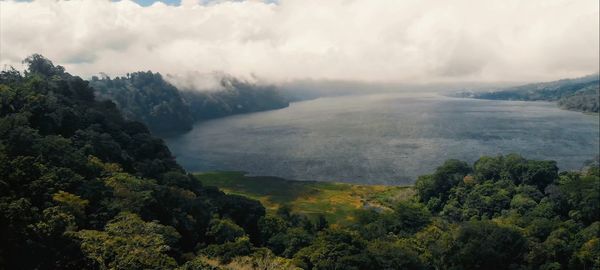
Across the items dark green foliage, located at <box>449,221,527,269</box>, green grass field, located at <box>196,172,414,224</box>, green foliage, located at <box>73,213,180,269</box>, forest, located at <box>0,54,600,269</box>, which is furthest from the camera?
green grass field, located at <box>196,172,414,224</box>

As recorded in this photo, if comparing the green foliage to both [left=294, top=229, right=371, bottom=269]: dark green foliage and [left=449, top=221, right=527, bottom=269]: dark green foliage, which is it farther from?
[left=449, top=221, right=527, bottom=269]: dark green foliage

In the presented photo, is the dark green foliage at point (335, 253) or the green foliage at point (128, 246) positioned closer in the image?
the green foliage at point (128, 246)

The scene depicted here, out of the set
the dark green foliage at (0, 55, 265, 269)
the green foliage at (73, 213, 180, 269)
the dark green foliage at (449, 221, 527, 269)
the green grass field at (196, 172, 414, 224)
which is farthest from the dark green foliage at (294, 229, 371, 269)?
the green grass field at (196, 172, 414, 224)

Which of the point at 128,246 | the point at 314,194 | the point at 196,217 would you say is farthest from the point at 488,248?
the point at 314,194

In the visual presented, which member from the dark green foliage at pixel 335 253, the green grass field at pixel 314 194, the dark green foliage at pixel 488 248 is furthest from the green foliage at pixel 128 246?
the green grass field at pixel 314 194

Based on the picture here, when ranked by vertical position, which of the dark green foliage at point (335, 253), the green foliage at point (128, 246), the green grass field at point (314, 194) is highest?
the green foliage at point (128, 246)

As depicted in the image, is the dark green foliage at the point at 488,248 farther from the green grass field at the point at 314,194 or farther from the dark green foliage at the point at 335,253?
the green grass field at the point at 314,194

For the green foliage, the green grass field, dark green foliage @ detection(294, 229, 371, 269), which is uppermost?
the green foliage

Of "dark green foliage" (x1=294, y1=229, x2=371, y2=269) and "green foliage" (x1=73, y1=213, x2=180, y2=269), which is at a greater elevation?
"green foliage" (x1=73, y1=213, x2=180, y2=269)
